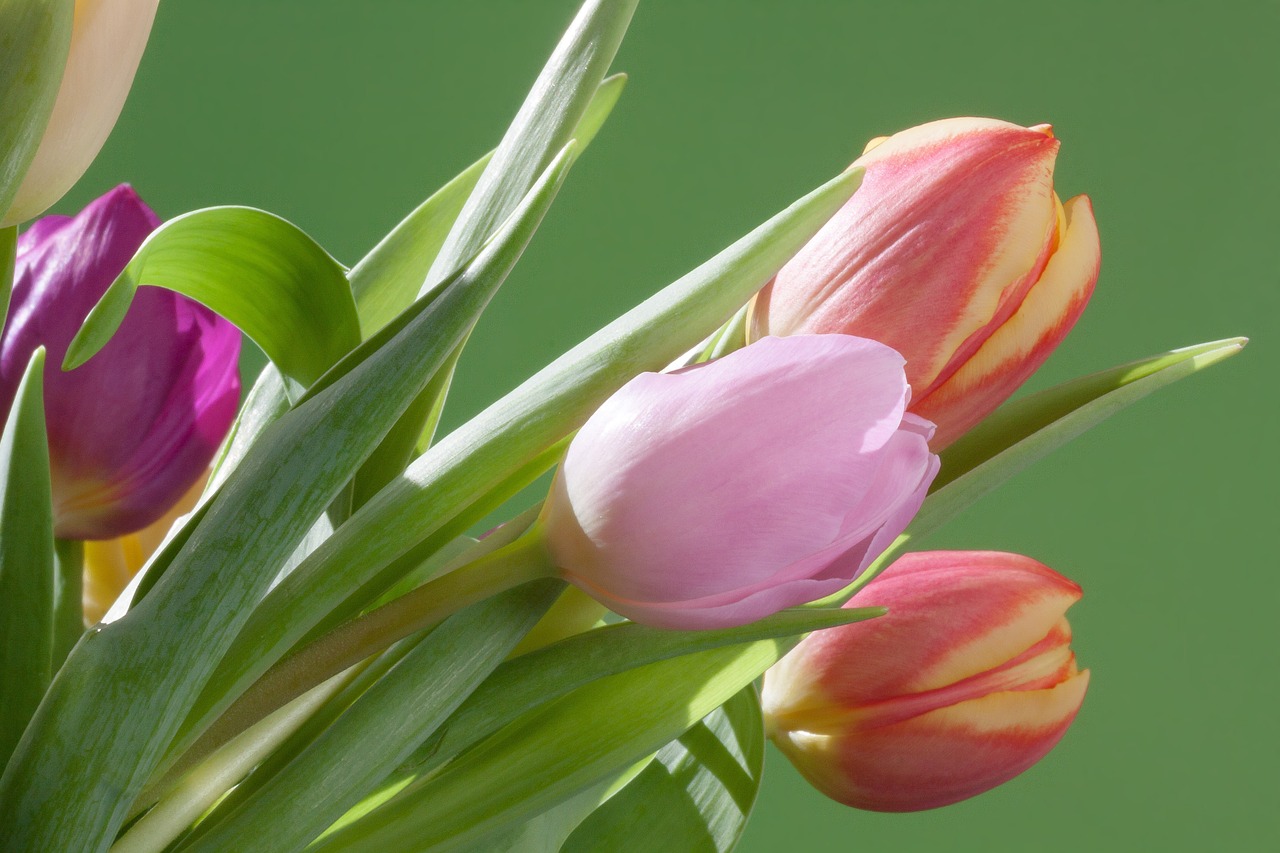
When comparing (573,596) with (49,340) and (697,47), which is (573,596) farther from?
(697,47)

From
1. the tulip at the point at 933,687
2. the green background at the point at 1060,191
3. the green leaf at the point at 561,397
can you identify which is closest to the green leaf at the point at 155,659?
the green leaf at the point at 561,397

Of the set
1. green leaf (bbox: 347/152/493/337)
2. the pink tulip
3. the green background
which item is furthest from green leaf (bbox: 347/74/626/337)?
the green background

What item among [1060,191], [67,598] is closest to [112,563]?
[67,598]

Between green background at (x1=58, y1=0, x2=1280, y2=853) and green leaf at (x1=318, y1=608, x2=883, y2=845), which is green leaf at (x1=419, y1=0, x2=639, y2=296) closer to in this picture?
green leaf at (x1=318, y1=608, x2=883, y2=845)

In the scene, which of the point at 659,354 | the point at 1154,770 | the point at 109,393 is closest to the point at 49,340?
the point at 109,393

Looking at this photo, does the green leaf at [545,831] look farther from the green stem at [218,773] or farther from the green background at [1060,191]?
the green background at [1060,191]

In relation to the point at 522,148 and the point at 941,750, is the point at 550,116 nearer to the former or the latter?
the point at 522,148

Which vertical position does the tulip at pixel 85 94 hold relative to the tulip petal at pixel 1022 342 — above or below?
above
